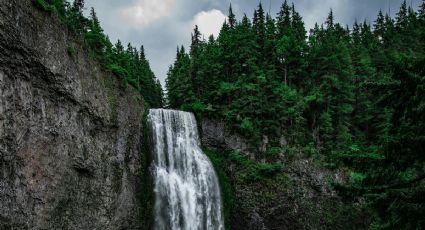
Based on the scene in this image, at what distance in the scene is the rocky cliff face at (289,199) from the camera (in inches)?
1114

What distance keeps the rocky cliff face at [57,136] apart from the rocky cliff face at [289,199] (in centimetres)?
881

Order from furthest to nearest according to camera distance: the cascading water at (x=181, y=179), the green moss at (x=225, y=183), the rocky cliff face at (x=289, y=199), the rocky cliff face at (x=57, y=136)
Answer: the rocky cliff face at (x=289, y=199), the green moss at (x=225, y=183), the cascading water at (x=181, y=179), the rocky cliff face at (x=57, y=136)

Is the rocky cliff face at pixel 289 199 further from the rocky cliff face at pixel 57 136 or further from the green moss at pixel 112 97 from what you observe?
the green moss at pixel 112 97

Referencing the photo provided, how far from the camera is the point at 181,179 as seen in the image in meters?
25.9

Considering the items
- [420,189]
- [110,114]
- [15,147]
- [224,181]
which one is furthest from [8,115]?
[224,181]

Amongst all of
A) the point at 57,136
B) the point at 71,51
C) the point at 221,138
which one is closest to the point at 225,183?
the point at 221,138

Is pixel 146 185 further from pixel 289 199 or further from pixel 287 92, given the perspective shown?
pixel 287 92

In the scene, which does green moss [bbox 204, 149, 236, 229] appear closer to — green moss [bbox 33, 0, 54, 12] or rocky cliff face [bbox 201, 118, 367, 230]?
rocky cliff face [bbox 201, 118, 367, 230]

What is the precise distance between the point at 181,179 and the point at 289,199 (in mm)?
9225

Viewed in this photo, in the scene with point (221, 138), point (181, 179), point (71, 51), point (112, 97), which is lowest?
point (181, 179)

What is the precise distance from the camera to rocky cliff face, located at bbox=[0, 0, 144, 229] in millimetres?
15070

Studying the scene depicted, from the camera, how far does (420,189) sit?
6355mm

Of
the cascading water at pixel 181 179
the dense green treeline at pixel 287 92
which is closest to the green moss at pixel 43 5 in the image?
the cascading water at pixel 181 179

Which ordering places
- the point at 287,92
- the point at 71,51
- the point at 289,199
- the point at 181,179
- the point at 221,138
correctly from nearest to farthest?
1. the point at 71,51
2. the point at 181,179
3. the point at 289,199
4. the point at 221,138
5. the point at 287,92
